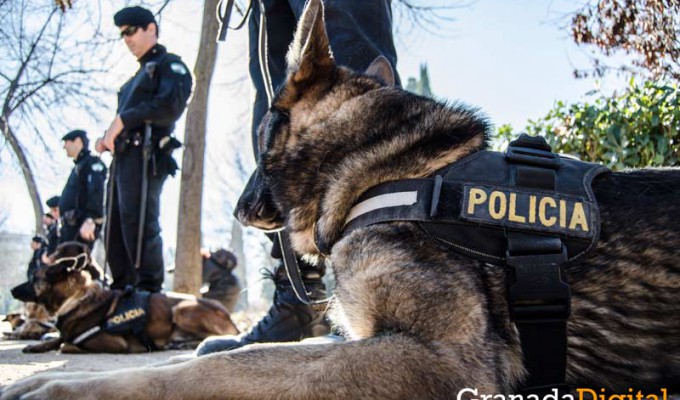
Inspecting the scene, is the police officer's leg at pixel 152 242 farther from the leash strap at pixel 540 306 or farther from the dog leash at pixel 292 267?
the leash strap at pixel 540 306

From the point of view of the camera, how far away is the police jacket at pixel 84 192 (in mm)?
10375

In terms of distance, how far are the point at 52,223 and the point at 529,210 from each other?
51.9 ft

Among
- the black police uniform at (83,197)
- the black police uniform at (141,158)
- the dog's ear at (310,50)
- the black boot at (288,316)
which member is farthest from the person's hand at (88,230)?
the dog's ear at (310,50)

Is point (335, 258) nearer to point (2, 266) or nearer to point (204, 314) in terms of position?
point (204, 314)

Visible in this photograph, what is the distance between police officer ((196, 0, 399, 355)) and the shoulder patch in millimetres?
3141

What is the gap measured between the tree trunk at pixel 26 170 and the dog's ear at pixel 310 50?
17.5 metres

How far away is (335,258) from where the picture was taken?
2.07 meters

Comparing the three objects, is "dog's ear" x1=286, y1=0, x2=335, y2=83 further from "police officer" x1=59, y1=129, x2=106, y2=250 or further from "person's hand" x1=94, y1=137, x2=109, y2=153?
"police officer" x1=59, y1=129, x2=106, y2=250

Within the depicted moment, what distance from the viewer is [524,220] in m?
1.88

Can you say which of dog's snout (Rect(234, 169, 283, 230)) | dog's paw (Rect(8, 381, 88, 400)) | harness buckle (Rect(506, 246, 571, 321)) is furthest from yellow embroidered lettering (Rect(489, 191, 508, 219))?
dog's paw (Rect(8, 381, 88, 400))

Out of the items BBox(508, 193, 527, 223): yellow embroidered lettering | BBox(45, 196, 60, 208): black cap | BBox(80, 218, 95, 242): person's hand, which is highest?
BBox(45, 196, 60, 208): black cap

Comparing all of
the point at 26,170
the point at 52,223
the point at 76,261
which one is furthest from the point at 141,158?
the point at 26,170

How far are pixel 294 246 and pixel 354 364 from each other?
2.97 ft

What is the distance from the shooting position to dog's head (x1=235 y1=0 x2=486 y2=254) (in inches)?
84.4
